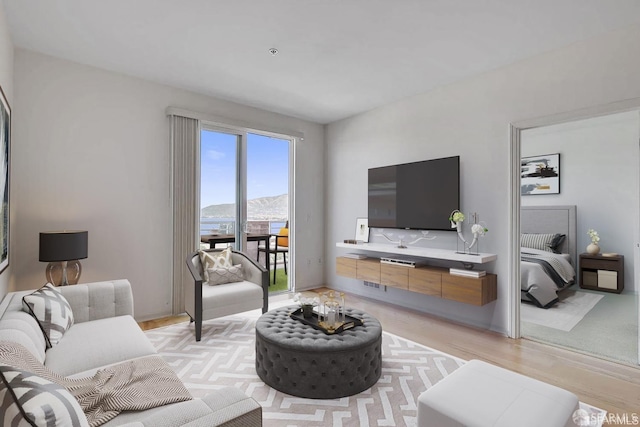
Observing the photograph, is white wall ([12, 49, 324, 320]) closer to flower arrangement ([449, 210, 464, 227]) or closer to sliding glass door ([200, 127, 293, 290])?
sliding glass door ([200, 127, 293, 290])

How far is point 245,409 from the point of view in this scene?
117 centimetres

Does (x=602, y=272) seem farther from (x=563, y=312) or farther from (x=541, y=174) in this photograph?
(x=541, y=174)

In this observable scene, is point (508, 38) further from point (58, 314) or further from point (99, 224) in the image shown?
point (99, 224)

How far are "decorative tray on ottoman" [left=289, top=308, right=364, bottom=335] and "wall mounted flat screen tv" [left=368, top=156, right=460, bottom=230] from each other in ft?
6.09

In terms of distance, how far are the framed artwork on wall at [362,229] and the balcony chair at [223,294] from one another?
1780mm

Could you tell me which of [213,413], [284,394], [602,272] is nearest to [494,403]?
[213,413]

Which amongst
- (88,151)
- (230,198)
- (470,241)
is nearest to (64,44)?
(88,151)

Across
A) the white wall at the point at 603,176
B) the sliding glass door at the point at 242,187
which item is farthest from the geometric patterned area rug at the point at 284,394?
the white wall at the point at 603,176

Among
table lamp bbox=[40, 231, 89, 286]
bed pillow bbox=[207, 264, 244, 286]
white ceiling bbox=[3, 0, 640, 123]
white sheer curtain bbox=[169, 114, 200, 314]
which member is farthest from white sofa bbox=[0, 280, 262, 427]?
white ceiling bbox=[3, 0, 640, 123]

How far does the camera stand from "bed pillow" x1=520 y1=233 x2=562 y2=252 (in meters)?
5.75

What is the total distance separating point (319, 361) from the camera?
2223mm

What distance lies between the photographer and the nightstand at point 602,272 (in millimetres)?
5012

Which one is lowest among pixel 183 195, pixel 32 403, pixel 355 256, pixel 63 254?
pixel 355 256

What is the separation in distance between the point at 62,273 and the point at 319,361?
8.29 feet
